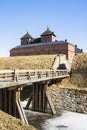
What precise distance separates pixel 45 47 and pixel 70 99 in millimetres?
24018

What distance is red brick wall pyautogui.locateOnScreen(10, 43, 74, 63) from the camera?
147 ft

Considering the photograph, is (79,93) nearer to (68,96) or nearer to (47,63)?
(68,96)

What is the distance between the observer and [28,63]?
4066 cm

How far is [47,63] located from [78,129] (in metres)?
21.4

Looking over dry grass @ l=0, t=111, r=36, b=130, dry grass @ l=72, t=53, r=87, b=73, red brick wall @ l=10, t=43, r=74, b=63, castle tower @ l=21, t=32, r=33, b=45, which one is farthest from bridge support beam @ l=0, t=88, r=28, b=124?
castle tower @ l=21, t=32, r=33, b=45

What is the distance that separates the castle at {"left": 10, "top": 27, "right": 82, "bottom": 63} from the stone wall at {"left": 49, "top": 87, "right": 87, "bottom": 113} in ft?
48.4

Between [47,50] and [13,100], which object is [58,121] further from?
[47,50]

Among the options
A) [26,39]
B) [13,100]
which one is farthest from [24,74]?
[26,39]

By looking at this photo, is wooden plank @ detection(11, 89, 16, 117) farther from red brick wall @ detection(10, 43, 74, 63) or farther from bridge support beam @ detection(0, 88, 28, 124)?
red brick wall @ detection(10, 43, 74, 63)

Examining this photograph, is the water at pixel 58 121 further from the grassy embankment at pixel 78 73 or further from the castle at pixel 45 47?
the castle at pixel 45 47

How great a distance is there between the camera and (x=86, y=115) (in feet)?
81.5

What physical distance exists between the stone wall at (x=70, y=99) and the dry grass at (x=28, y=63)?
32.4ft

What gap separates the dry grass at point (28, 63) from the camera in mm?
39094

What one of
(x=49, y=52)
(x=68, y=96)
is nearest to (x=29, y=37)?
(x=49, y=52)
